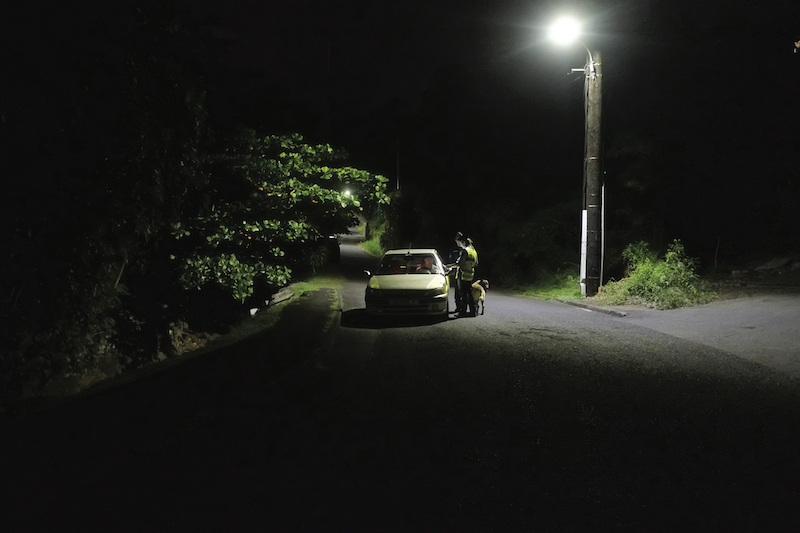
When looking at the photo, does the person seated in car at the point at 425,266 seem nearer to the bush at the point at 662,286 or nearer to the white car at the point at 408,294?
the white car at the point at 408,294

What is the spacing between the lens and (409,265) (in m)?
14.4

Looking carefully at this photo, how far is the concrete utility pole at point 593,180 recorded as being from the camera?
16.8 m

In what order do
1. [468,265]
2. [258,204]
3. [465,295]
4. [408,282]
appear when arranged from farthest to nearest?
[465,295]
[468,265]
[408,282]
[258,204]

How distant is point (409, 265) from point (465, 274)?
1.70m

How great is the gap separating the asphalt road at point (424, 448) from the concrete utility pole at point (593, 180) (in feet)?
27.1

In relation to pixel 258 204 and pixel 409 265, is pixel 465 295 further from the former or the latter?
pixel 258 204

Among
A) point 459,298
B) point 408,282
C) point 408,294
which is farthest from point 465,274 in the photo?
point 408,294

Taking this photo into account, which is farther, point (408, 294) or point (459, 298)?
point (459, 298)

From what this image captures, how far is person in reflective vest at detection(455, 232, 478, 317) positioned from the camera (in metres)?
13.2

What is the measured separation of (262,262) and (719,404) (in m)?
8.57

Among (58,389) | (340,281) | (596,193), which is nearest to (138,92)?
(58,389)

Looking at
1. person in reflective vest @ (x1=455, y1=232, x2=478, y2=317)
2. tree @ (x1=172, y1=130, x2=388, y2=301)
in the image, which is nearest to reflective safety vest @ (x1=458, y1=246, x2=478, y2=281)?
person in reflective vest @ (x1=455, y1=232, x2=478, y2=317)

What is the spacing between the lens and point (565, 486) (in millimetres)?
4152

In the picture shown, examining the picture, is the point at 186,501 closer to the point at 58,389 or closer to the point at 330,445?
the point at 330,445
